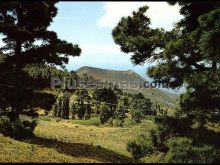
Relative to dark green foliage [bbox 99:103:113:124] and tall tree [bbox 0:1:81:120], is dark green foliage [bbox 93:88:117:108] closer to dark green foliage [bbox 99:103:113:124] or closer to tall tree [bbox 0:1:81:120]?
dark green foliage [bbox 99:103:113:124]

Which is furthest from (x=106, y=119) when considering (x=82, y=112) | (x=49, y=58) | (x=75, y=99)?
(x=49, y=58)

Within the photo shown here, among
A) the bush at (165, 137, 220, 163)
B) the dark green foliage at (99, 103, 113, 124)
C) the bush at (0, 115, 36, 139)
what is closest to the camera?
the bush at (165, 137, 220, 163)

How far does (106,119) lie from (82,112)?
1170cm

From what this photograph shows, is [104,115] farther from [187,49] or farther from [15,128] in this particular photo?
[187,49]

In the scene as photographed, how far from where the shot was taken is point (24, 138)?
21172 mm

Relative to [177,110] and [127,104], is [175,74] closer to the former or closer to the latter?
[177,110]

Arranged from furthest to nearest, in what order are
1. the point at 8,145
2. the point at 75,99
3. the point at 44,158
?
the point at 75,99 → the point at 8,145 → the point at 44,158

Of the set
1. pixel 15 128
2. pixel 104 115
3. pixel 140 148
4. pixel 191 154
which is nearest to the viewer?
pixel 191 154

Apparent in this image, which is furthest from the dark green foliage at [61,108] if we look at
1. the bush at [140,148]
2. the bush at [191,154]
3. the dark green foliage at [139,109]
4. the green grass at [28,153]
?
the bush at [191,154]

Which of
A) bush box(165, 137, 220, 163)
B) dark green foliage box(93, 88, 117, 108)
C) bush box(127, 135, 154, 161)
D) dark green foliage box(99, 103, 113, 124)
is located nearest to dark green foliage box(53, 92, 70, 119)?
dark green foliage box(99, 103, 113, 124)

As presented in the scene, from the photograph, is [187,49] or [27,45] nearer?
[187,49]

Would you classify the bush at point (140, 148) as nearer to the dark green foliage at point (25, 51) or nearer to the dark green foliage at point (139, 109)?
the dark green foliage at point (25, 51)

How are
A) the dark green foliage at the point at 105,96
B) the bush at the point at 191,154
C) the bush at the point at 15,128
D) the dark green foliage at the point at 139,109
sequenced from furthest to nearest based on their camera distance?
the dark green foliage at the point at 105,96, the dark green foliage at the point at 139,109, the bush at the point at 15,128, the bush at the point at 191,154

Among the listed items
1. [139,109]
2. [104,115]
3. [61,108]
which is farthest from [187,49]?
[139,109]
